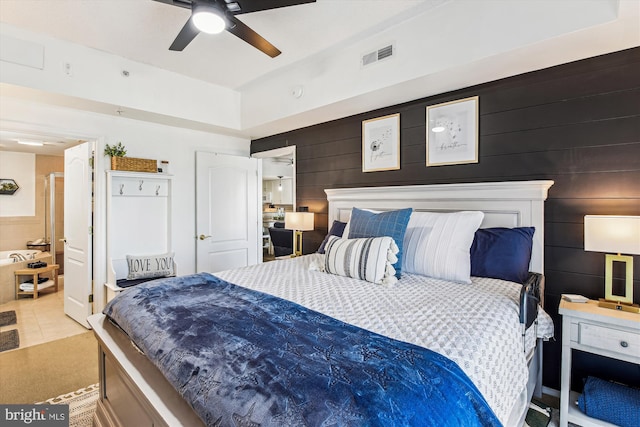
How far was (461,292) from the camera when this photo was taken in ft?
5.80

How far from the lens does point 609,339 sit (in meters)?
1.68

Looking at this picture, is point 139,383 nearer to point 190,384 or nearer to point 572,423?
point 190,384

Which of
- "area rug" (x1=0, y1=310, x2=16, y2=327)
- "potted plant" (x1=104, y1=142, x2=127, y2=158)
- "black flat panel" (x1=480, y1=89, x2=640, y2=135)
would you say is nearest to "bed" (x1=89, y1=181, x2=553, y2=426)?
"black flat panel" (x1=480, y1=89, x2=640, y2=135)

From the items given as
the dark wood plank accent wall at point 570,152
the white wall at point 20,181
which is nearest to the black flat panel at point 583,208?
the dark wood plank accent wall at point 570,152

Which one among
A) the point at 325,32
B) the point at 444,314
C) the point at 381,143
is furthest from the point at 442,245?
the point at 325,32

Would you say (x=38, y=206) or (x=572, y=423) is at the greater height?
(x=38, y=206)

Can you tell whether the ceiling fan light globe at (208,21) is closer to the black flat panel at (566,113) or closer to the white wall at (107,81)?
the white wall at (107,81)

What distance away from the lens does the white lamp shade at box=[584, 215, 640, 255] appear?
168 cm

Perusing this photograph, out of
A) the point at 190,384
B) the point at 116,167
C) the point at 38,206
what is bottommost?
the point at 190,384

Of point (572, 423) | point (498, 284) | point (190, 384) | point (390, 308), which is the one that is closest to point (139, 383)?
point (190, 384)

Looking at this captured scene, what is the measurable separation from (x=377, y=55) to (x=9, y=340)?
4431 millimetres

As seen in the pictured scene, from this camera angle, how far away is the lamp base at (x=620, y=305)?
174 centimetres

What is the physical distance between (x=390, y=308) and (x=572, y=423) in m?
1.45

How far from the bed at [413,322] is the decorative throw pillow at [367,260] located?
6cm
